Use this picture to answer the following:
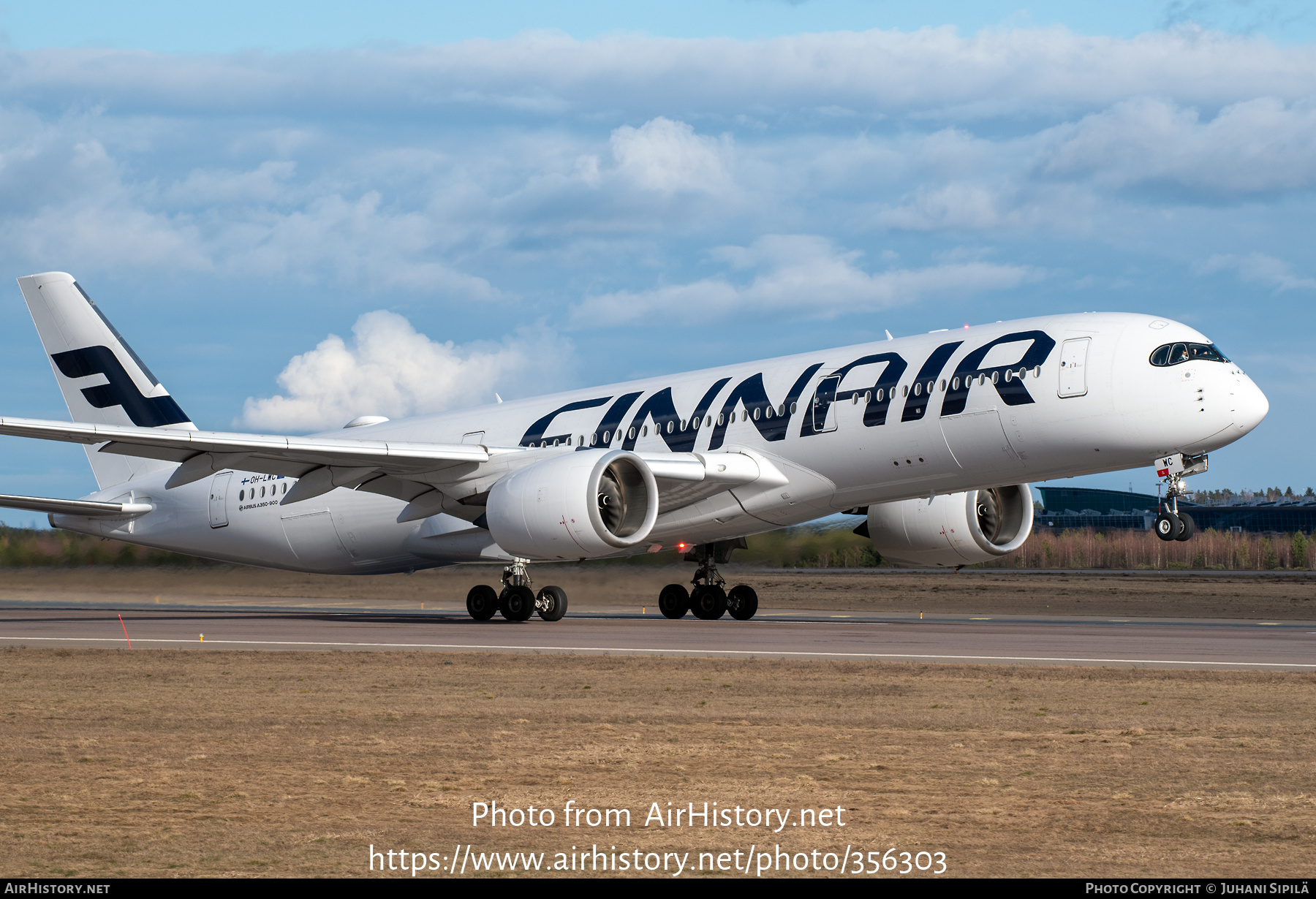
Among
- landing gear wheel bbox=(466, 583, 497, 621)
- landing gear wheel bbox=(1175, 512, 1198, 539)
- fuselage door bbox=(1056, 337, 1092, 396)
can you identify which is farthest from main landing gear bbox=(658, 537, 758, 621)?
landing gear wheel bbox=(1175, 512, 1198, 539)

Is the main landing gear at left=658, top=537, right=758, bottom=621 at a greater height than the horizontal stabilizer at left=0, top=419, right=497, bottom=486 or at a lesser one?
lesser

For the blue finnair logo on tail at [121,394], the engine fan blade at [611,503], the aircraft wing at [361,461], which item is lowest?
the engine fan blade at [611,503]

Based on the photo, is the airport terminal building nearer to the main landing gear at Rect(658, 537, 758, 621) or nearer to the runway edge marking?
the main landing gear at Rect(658, 537, 758, 621)

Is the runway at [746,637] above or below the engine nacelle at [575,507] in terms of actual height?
below

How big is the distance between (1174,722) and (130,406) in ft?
89.2

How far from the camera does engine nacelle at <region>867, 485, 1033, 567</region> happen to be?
95.1ft

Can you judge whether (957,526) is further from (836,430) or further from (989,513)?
(836,430)

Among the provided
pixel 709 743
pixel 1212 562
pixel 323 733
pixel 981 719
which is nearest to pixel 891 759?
pixel 709 743

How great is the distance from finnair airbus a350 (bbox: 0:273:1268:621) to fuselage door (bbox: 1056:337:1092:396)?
0.03 meters

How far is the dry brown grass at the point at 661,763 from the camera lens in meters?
6.93

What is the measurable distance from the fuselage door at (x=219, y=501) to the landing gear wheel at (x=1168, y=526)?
2105cm

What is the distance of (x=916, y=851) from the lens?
6.71 meters

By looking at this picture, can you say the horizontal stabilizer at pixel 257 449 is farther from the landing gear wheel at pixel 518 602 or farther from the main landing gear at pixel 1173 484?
the main landing gear at pixel 1173 484

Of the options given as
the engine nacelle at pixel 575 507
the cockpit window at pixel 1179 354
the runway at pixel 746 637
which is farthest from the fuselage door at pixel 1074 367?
the engine nacelle at pixel 575 507
